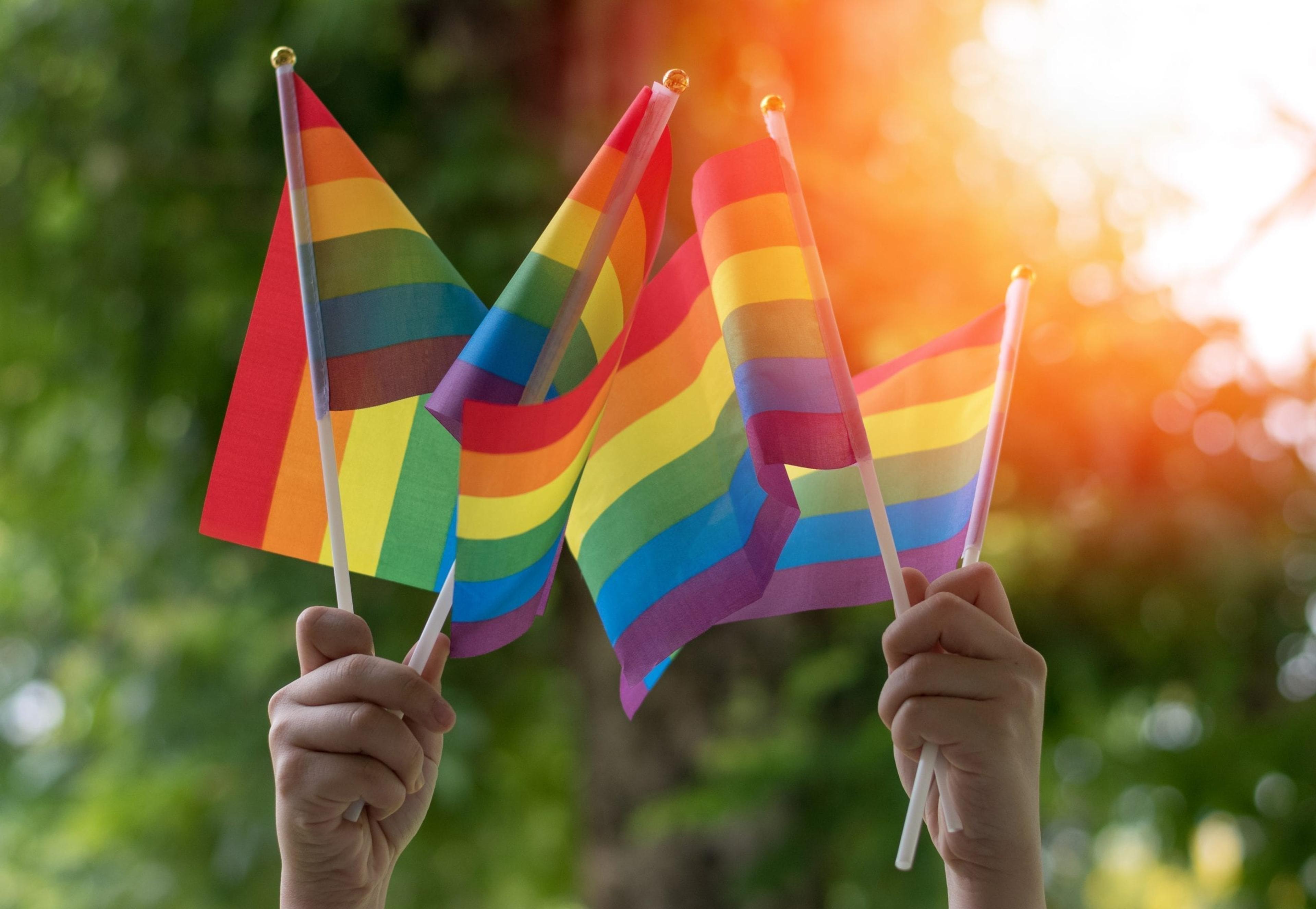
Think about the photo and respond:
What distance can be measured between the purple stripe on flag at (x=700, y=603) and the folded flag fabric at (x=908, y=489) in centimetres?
5

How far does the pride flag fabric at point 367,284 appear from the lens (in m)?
1.05

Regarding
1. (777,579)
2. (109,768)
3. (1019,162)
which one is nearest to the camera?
(777,579)

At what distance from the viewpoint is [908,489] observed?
1.15 meters

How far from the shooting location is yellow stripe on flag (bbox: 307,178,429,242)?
1.07m

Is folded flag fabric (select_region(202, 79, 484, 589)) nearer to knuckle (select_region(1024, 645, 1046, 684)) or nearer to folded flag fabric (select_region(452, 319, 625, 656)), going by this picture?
folded flag fabric (select_region(452, 319, 625, 656))

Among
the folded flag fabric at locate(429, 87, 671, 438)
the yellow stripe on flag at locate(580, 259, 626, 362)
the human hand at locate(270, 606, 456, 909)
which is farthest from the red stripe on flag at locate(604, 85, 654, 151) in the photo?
the human hand at locate(270, 606, 456, 909)

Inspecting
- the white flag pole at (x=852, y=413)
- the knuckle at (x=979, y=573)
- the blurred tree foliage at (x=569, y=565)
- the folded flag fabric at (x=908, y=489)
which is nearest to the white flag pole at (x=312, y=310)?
the folded flag fabric at (x=908, y=489)

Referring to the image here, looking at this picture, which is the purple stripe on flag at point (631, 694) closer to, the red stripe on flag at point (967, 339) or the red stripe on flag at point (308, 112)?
the red stripe on flag at point (967, 339)

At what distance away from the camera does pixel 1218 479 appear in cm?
218

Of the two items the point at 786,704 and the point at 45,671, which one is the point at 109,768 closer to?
the point at 45,671

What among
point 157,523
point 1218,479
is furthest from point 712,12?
point 157,523

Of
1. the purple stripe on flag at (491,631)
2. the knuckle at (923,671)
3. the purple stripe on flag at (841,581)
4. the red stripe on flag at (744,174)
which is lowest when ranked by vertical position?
the knuckle at (923,671)

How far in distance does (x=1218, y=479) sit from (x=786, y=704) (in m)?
1.11

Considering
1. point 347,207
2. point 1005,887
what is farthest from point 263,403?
point 1005,887
